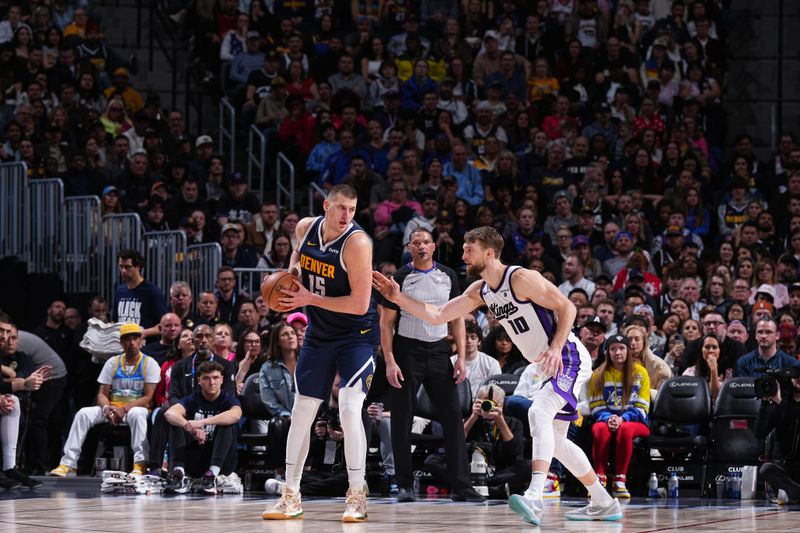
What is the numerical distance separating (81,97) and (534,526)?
12.0m

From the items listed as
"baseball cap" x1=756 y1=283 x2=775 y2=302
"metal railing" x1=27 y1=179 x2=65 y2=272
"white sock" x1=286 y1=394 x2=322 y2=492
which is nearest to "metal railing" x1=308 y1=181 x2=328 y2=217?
"metal railing" x1=27 y1=179 x2=65 y2=272

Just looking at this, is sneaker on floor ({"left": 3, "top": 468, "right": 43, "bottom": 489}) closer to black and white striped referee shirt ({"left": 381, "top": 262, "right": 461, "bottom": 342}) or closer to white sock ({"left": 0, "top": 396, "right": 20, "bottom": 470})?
white sock ({"left": 0, "top": 396, "right": 20, "bottom": 470})

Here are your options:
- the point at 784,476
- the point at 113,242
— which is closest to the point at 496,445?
the point at 784,476

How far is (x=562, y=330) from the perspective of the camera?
339 inches

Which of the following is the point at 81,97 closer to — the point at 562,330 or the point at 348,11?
the point at 348,11

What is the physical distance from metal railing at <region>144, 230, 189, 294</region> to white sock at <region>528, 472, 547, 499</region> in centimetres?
745

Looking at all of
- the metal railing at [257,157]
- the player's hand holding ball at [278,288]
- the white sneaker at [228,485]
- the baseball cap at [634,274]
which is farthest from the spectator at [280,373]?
the metal railing at [257,157]

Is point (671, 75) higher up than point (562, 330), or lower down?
higher up

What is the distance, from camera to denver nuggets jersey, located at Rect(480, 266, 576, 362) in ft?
28.7

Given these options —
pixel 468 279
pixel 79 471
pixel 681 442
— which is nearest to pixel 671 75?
pixel 468 279

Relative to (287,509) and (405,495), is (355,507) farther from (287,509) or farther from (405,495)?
(405,495)

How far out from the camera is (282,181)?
61.9 ft

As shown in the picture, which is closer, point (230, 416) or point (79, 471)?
point (230, 416)

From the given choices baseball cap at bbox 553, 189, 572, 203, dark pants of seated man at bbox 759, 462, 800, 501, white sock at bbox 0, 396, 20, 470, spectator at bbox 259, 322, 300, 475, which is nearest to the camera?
dark pants of seated man at bbox 759, 462, 800, 501
